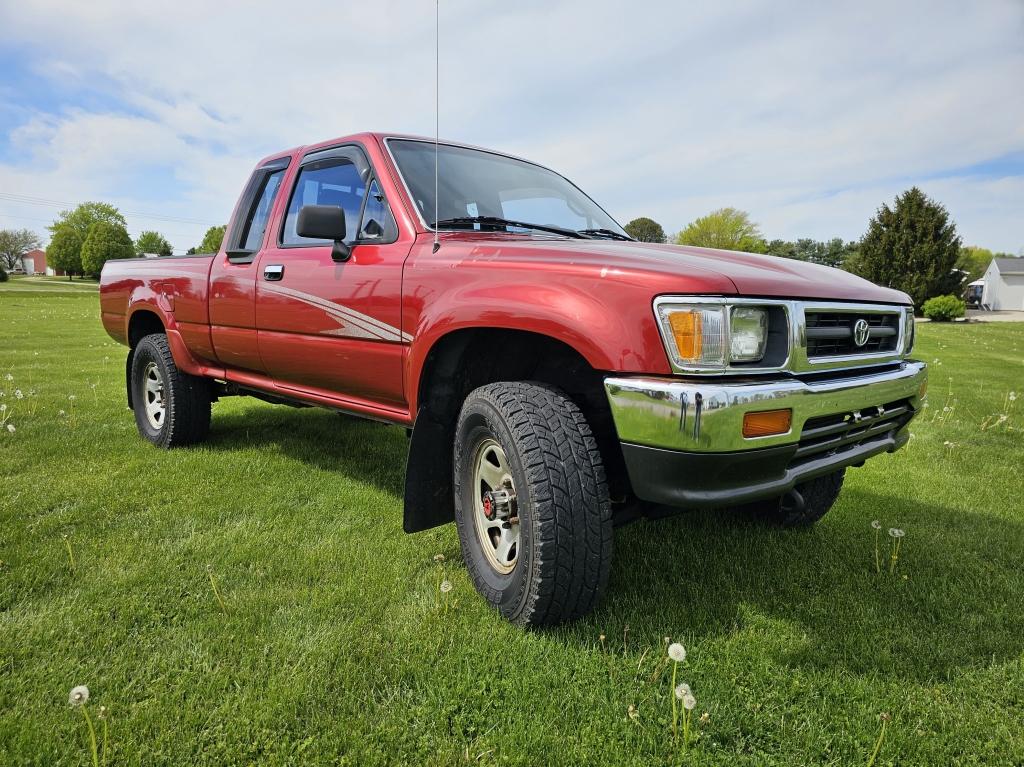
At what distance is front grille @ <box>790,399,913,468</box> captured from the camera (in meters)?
2.09

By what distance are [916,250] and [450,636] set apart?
37002 mm

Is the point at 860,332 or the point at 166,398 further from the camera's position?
the point at 166,398

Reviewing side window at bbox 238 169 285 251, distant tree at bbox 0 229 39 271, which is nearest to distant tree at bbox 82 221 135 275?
distant tree at bbox 0 229 39 271

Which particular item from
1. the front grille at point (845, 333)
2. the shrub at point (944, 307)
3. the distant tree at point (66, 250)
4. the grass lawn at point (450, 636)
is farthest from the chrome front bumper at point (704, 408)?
the distant tree at point (66, 250)

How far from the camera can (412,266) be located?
269cm

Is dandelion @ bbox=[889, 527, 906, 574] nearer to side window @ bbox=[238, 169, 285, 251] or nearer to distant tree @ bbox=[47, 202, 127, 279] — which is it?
side window @ bbox=[238, 169, 285, 251]

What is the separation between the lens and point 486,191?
3.27m

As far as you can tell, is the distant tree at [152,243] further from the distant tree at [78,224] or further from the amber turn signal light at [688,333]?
the amber turn signal light at [688,333]

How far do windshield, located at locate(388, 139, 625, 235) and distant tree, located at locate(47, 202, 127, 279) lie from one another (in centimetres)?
8724

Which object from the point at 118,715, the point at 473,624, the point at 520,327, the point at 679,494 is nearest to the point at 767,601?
the point at 679,494

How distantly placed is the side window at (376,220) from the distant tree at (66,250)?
292 feet

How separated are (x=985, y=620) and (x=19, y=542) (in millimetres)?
4084

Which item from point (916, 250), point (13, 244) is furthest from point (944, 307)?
point (13, 244)

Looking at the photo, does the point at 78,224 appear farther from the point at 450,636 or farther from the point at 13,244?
the point at 450,636
